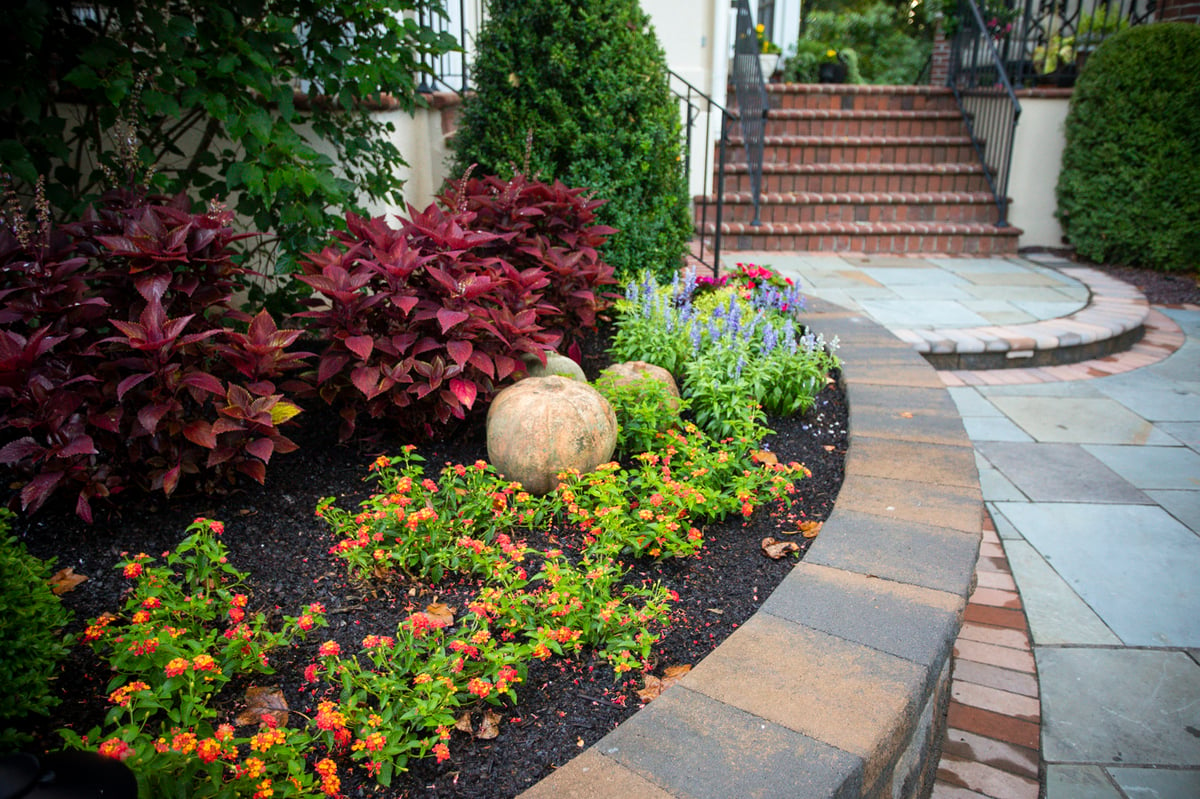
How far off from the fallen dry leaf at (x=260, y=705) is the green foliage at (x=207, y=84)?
64.0 inches

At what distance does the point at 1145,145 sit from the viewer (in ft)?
21.7

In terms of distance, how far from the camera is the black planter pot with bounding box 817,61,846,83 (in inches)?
458

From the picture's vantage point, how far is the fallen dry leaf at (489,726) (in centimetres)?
154

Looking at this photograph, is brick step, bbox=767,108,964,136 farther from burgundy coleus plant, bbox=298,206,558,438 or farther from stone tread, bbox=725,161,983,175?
burgundy coleus plant, bbox=298,206,558,438

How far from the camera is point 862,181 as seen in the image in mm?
7699

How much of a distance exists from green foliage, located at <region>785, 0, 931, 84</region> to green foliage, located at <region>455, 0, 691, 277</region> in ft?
43.2

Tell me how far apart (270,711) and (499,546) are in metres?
0.69

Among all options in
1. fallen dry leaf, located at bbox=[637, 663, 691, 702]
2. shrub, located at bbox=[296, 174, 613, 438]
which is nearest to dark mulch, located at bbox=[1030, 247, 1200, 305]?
shrub, located at bbox=[296, 174, 613, 438]

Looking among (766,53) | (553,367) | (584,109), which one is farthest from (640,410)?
(766,53)

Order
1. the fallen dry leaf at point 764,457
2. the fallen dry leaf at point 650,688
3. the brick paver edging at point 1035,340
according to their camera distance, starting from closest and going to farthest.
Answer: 1. the fallen dry leaf at point 650,688
2. the fallen dry leaf at point 764,457
3. the brick paver edging at point 1035,340

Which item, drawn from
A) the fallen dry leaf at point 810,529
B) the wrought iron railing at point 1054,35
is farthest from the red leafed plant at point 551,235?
the wrought iron railing at point 1054,35

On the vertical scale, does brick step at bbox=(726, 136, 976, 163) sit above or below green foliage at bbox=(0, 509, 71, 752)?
above

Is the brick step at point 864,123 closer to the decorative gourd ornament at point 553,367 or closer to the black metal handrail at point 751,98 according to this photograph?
the black metal handrail at point 751,98

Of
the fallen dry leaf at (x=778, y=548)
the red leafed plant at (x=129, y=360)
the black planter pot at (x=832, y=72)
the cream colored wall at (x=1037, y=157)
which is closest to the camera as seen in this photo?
the red leafed plant at (x=129, y=360)
